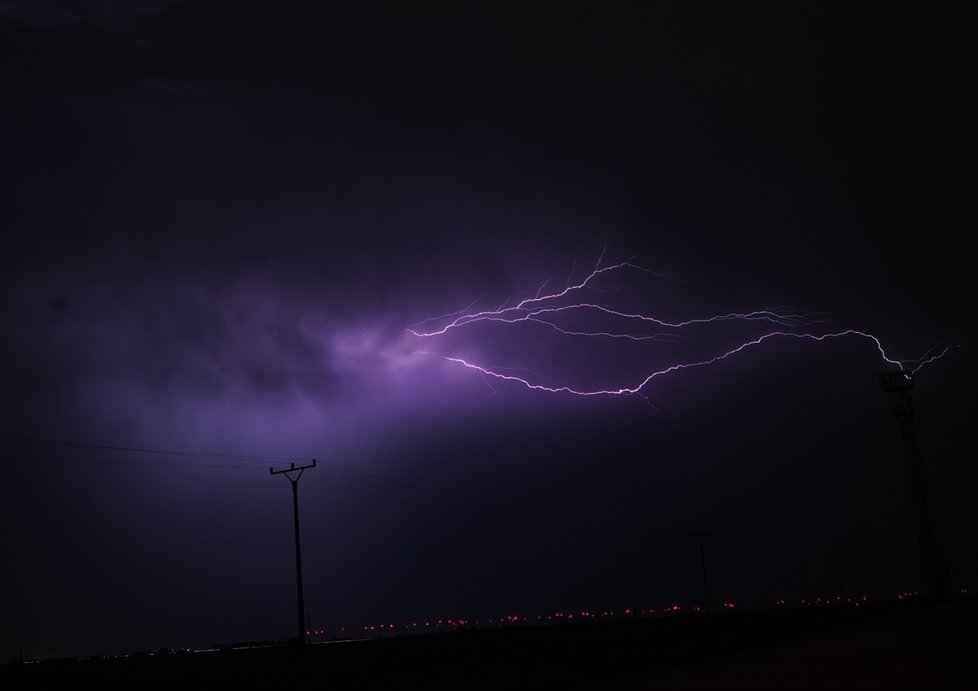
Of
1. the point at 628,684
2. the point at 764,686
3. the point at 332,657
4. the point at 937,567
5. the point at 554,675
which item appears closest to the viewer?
the point at 764,686

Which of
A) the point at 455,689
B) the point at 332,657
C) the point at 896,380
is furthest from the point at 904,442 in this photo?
the point at 455,689

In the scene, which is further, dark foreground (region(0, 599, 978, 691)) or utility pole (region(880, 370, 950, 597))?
utility pole (region(880, 370, 950, 597))

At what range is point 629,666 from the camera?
20625 millimetres

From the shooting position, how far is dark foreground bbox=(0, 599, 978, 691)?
15.9 metres

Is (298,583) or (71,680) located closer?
(71,680)

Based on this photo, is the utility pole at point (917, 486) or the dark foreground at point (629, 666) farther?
the utility pole at point (917, 486)

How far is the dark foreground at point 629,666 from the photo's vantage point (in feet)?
52.3

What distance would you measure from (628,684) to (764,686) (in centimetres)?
262

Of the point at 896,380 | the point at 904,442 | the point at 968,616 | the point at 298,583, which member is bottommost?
the point at 968,616

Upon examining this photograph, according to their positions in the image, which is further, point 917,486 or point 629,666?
point 917,486

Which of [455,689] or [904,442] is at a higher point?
[904,442]

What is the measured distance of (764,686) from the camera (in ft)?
48.6

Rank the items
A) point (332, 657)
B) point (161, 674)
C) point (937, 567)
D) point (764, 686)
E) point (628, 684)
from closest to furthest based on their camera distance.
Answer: point (764, 686), point (628, 684), point (161, 674), point (332, 657), point (937, 567)

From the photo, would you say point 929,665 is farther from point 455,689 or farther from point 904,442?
point 904,442
